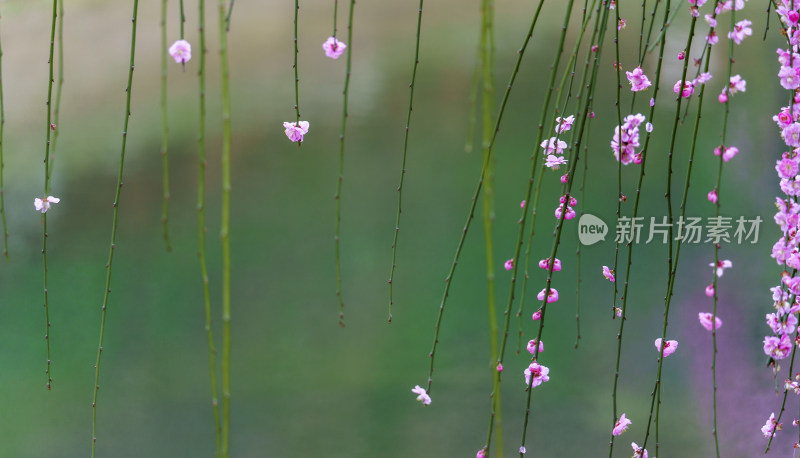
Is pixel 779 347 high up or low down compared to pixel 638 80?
down

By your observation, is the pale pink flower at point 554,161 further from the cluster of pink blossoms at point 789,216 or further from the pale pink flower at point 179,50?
the pale pink flower at point 179,50

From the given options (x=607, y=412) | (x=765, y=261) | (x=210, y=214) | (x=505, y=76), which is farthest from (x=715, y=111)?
(x=210, y=214)

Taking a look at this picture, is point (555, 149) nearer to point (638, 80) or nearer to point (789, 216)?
point (638, 80)

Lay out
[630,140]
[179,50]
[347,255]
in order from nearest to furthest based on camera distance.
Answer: [179,50] < [630,140] < [347,255]

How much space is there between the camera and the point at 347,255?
181 centimetres

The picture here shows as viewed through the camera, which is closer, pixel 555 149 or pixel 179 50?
pixel 179 50

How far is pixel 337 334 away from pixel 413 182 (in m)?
0.40

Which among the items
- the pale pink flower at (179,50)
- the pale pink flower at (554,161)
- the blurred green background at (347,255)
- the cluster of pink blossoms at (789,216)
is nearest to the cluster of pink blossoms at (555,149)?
the pale pink flower at (554,161)

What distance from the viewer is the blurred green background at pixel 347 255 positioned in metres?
1.78

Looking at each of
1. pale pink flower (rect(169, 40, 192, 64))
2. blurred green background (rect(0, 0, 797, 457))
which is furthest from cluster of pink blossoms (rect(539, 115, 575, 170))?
blurred green background (rect(0, 0, 797, 457))

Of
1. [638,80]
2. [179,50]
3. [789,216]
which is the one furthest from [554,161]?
[179,50]

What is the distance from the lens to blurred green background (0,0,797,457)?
69.9 inches

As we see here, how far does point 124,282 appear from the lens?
183cm

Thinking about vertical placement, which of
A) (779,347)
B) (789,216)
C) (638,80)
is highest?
(638,80)
